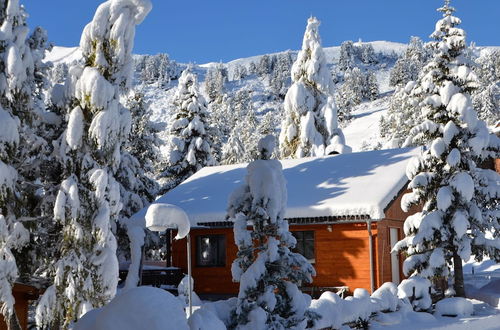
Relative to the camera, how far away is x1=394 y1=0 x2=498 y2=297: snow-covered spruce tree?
20.2 meters

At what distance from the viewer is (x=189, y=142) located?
3925 centimetres

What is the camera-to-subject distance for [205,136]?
39688 millimetres

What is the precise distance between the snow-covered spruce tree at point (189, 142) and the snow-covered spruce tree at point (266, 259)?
958 inches

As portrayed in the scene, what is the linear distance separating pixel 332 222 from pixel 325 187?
2.37 m

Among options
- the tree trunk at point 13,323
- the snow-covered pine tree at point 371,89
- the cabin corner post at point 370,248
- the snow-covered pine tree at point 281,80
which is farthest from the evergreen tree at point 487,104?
the snow-covered pine tree at point 281,80

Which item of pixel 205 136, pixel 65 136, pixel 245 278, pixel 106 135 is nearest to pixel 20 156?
pixel 65 136

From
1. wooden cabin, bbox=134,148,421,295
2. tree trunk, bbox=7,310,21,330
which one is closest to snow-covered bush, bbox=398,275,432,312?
→ wooden cabin, bbox=134,148,421,295

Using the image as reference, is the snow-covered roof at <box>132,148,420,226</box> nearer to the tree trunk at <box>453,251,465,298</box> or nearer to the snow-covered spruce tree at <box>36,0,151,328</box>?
the tree trunk at <box>453,251,465,298</box>

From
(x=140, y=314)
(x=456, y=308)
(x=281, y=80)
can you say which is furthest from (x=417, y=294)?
(x=281, y=80)

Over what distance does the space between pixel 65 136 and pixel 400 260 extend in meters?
14.1

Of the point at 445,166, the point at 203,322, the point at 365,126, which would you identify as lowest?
the point at 203,322

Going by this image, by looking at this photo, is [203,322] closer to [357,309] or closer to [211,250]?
[357,309]

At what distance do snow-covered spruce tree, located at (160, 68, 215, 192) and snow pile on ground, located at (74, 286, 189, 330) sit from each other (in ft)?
107

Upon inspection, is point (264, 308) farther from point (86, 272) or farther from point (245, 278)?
point (86, 272)
